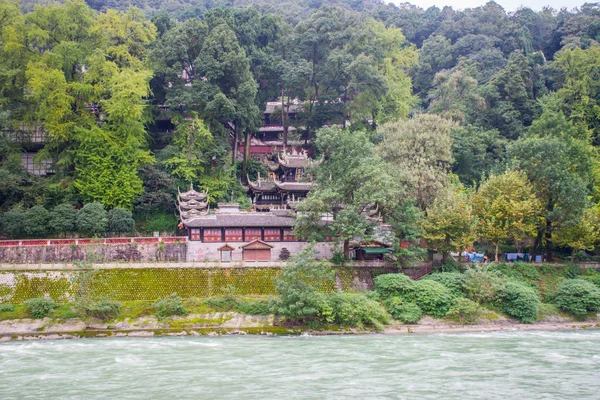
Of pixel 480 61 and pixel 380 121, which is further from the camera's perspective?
pixel 480 61

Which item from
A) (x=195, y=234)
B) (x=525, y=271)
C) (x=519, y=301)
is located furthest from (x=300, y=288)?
(x=525, y=271)

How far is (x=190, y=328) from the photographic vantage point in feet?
129

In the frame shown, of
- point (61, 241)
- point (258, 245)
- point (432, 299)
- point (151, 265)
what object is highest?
point (61, 241)

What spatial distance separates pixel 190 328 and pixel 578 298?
84.0ft

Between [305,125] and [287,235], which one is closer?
[287,235]

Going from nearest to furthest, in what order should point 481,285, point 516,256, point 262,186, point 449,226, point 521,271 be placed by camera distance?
point 481,285, point 449,226, point 521,271, point 516,256, point 262,186

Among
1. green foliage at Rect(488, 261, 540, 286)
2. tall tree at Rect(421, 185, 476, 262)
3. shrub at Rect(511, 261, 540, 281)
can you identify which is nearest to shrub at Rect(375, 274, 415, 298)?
tall tree at Rect(421, 185, 476, 262)

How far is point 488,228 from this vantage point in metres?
47.4

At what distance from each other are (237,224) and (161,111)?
20.0 m

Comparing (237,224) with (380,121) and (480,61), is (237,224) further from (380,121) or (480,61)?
(480,61)

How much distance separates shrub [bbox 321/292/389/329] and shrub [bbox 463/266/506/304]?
6.40m

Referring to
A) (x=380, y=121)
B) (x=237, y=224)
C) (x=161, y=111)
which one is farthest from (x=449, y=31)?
(x=237, y=224)

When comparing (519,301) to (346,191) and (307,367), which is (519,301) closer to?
(346,191)

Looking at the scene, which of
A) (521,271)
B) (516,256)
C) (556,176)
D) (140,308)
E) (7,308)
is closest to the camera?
(7,308)
